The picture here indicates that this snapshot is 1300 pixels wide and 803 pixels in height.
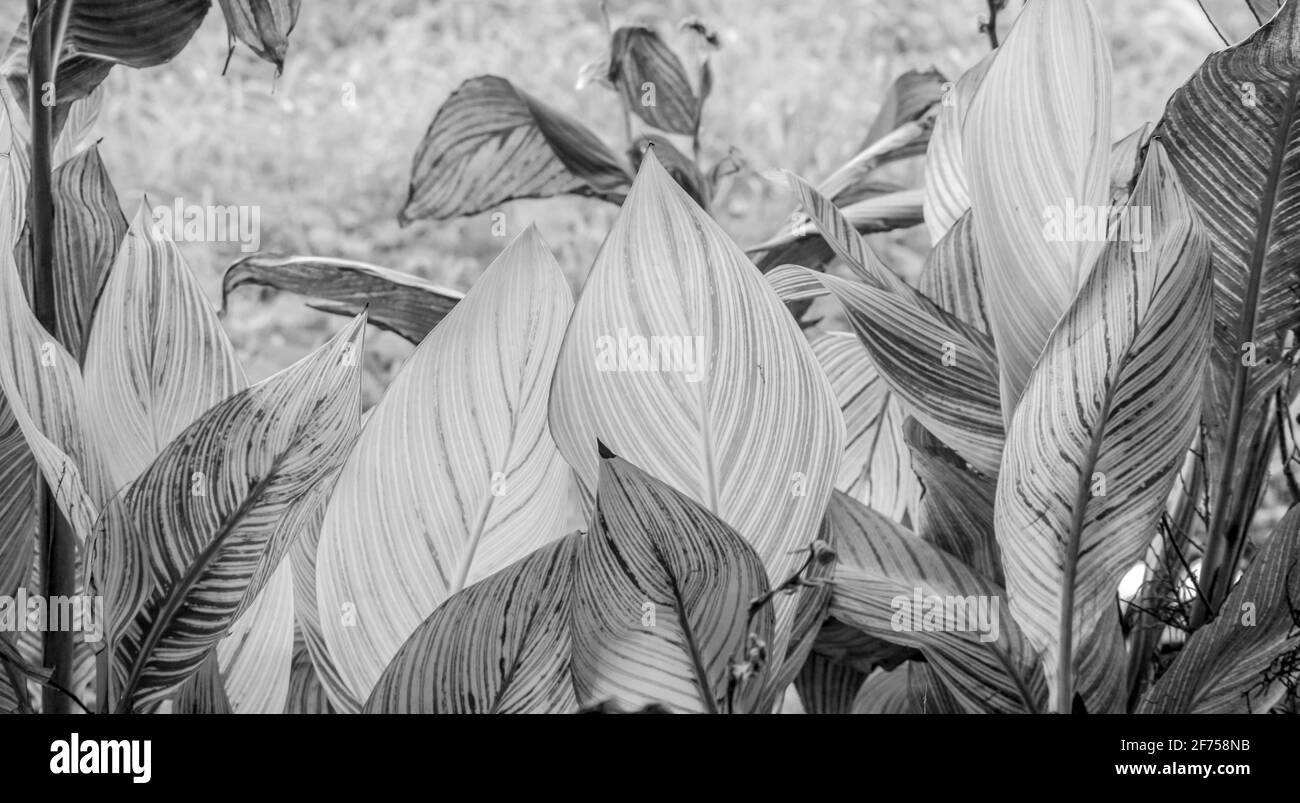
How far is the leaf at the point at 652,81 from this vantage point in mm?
636

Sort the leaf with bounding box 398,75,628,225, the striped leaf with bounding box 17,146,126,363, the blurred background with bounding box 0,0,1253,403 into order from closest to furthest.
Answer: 1. the striped leaf with bounding box 17,146,126,363
2. the leaf with bounding box 398,75,628,225
3. the blurred background with bounding box 0,0,1253,403

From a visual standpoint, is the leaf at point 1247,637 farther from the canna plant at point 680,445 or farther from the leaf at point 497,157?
the leaf at point 497,157

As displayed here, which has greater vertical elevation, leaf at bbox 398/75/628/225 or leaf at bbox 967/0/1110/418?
leaf at bbox 398/75/628/225

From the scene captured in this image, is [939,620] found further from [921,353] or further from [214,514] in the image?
[214,514]

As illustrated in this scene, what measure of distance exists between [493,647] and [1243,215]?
0.34 meters

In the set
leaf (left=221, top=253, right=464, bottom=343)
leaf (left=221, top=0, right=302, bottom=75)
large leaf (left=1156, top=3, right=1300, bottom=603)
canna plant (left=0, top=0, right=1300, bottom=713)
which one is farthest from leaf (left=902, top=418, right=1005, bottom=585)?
leaf (left=221, top=0, right=302, bottom=75)

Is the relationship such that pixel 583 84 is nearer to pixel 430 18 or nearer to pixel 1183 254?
pixel 1183 254

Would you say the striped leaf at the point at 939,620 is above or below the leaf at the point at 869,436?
below

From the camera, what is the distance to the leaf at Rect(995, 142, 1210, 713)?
0.38 meters

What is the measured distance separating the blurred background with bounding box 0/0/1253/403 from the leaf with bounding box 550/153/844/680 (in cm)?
161

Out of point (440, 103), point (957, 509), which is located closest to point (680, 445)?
point (957, 509)

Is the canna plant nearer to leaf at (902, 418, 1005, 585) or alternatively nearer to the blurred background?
leaf at (902, 418, 1005, 585)

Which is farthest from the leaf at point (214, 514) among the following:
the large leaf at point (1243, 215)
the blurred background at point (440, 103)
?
the blurred background at point (440, 103)

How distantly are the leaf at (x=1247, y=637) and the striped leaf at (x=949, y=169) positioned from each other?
200mm
